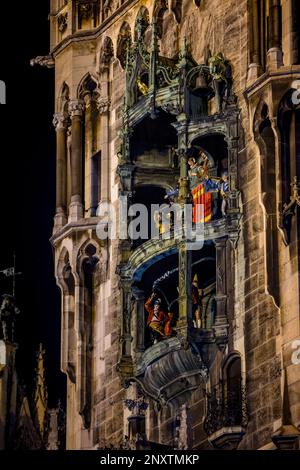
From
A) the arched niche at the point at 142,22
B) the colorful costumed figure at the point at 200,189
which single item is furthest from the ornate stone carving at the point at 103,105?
the colorful costumed figure at the point at 200,189

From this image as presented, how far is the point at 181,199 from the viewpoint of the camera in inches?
2389

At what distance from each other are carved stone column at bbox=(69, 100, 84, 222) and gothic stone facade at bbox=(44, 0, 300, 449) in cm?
3

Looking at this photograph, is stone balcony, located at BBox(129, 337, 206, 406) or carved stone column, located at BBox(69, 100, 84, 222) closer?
stone balcony, located at BBox(129, 337, 206, 406)

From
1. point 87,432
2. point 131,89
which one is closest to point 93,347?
point 87,432

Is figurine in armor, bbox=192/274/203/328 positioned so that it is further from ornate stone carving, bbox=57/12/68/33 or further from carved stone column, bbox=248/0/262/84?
ornate stone carving, bbox=57/12/68/33

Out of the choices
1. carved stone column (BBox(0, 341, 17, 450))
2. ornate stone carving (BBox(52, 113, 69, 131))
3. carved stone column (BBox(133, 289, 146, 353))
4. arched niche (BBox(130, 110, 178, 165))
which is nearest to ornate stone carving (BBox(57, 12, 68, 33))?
ornate stone carving (BBox(52, 113, 69, 131))

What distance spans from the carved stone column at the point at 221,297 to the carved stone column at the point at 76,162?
6.12 m

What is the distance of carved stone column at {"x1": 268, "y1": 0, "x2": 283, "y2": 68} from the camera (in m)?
59.2

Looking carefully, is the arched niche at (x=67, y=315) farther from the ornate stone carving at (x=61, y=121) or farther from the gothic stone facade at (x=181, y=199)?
the ornate stone carving at (x=61, y=121)

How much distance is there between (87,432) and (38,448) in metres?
1.24

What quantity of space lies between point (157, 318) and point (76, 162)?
5.54 m

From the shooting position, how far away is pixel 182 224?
198ft

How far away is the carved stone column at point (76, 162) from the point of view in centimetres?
6550

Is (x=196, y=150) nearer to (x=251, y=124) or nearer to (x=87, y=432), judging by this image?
(x=251, y=124)
